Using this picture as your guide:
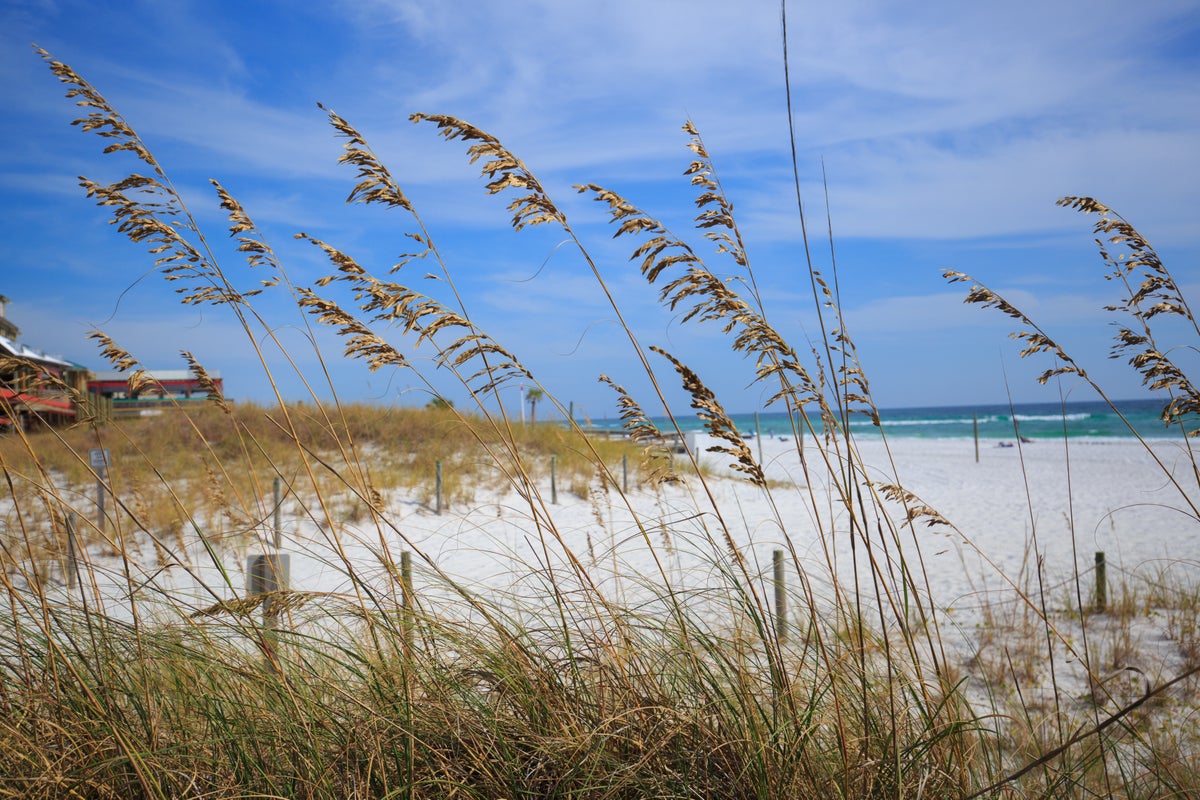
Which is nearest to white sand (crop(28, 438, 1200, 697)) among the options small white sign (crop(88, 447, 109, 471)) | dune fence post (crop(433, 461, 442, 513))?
dune fence post (crop(433, 461, 442, 513))

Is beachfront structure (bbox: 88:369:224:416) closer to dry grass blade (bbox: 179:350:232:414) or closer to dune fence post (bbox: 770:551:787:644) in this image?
dry grass blade (bbox: 179:350:232:414)

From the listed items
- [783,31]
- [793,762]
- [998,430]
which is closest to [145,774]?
[793,762]

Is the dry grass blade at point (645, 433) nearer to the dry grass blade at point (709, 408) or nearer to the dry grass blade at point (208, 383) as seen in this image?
the dry grass blade at point (709, 408)

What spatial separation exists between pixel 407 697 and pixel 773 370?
125 cm

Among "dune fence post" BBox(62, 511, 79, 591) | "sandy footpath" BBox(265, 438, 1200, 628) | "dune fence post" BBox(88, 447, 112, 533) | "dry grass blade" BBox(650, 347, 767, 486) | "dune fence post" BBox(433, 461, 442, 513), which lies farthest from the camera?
"dune fence post" BBox(433, 461, 442, 513)

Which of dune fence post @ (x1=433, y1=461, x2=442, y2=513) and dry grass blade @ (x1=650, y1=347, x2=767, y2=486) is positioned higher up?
dry grass blade @ (x1=650, y1=347, x2=767, y2=486)

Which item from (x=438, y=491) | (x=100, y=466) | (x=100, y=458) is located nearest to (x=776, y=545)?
(x=438, y=491)

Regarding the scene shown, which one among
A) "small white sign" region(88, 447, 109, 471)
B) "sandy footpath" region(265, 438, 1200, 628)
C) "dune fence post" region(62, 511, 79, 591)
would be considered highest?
"small white sign" region(88, 447, 109, 471)

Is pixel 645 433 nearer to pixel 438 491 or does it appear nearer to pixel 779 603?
pixel 779 603

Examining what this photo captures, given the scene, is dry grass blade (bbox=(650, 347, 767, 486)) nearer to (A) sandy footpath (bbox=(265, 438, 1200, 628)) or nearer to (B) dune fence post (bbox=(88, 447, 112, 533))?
(A) sandy footpath (bbox=(265, 438, 1200, 628))

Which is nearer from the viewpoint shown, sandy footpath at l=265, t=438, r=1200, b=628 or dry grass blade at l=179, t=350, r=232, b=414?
dry grass blade at l=179, t=350, r=232, b=414

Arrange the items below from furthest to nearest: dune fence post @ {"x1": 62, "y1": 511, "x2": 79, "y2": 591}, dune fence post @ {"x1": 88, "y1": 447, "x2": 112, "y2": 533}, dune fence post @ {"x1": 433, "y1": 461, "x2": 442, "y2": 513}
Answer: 1. dune fence post @ {"x1": 433, "y1": 461, "x2": 442, "y2": 513}
2. dune fence post @ {"x1": 88, "y1": 447, "x2": 112, "y2": 533}
3. dune fence post @ {"x1": 62, "y1": 511, "x2": 79, "y2": 591}

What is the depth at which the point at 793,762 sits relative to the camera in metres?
1.80

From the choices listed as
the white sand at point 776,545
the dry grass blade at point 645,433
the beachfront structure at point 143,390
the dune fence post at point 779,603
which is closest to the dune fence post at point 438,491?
the white sand at point 776,545
